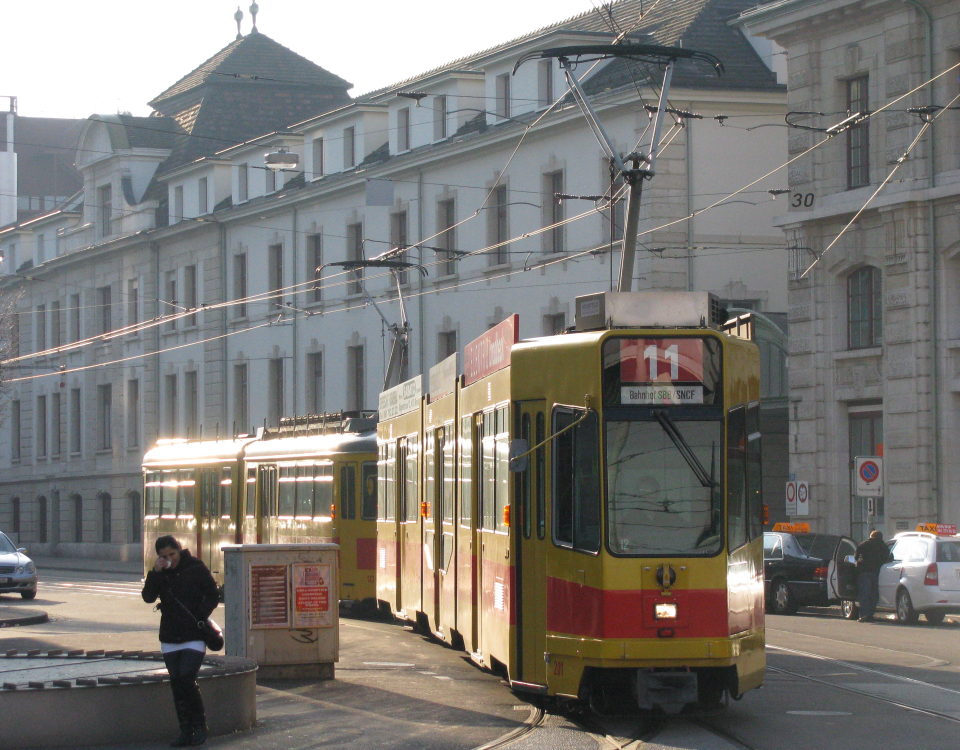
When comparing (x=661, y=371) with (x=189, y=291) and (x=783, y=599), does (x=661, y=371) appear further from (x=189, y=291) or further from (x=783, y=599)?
(x=189, y=291)

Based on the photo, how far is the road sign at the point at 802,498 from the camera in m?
34.5

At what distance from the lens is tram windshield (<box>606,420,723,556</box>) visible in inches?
513

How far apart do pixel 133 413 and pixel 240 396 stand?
28.1ft

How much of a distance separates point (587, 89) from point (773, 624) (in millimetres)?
17207

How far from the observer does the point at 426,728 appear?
44.1 feet

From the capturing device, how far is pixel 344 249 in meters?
51.2

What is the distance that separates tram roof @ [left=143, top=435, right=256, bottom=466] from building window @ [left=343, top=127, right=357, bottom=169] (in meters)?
15.5

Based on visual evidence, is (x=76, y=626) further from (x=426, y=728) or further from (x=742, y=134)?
(x=742, y=134)

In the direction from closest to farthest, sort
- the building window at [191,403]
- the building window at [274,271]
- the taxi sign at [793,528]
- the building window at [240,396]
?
1. the taxi sign at [793,528]
2. the building window at [274,271]
3. the building window at [240,396]
4. the building window at [191,403]

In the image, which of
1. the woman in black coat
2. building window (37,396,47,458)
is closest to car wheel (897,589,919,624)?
the woman in black coat

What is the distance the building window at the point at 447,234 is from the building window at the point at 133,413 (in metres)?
20.9

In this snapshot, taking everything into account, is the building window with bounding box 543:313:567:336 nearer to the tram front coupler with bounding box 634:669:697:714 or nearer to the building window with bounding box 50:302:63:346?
the tram front coupler with bounding box 634:669:697:714

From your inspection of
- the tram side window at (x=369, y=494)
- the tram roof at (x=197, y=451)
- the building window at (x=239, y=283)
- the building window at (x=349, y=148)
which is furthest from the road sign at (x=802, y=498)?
the building window at (x=239, y=283)

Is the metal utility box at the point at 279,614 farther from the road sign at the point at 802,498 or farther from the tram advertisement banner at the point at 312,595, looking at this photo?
the road sign at the point at 802,498
